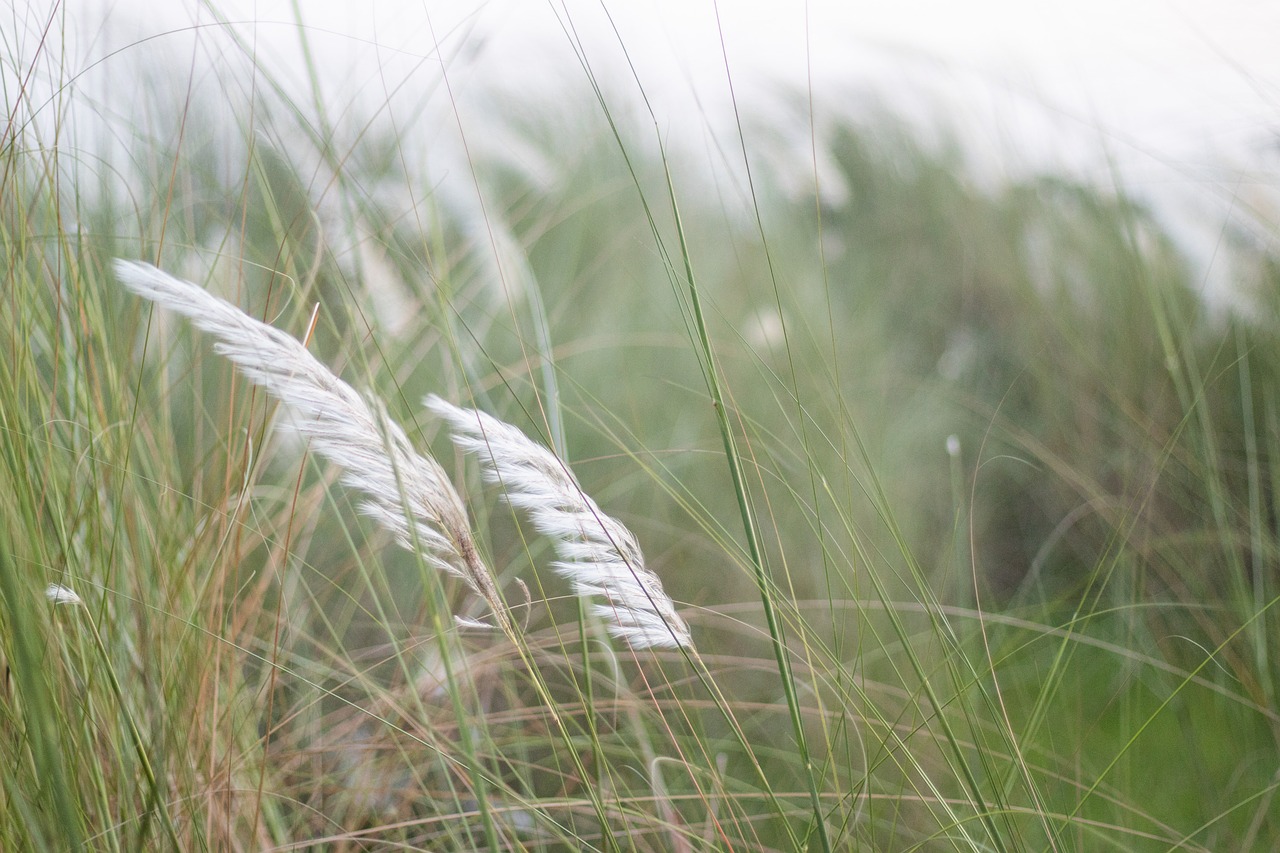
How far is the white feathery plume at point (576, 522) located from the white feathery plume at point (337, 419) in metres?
0.03

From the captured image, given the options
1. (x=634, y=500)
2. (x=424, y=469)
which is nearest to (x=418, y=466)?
(x=424, y=469)

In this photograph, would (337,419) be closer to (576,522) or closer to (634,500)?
(576,522)

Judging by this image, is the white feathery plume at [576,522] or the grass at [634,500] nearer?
the white feathery plume at [576,522]

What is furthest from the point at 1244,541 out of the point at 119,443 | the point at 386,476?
the point at 119,443

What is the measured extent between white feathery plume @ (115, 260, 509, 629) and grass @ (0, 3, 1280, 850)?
0.04 meters

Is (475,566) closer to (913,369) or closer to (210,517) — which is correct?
(210,517)

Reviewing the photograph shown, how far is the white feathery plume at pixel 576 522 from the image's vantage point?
368 millimetres

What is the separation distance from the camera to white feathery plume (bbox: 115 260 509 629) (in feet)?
1.06

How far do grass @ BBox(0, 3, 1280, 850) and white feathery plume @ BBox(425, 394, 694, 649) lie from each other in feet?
0.11

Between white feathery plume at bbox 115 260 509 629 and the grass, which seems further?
the grass

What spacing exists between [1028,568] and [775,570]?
34cm

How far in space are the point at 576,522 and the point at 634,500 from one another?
50cm

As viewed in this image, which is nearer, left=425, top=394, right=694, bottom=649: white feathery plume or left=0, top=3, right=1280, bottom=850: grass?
left=425, top=394, right=694, bottom=649: white feathery plume

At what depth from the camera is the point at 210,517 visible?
0.55m
